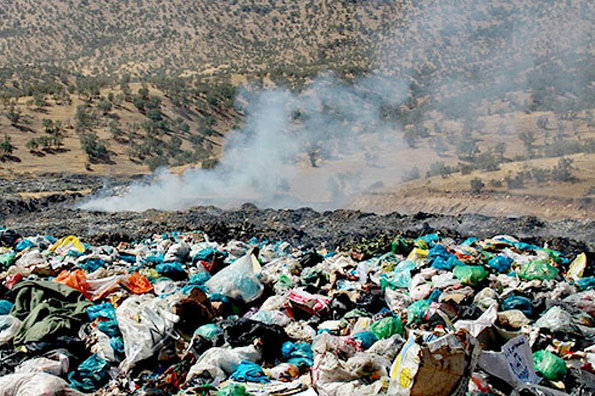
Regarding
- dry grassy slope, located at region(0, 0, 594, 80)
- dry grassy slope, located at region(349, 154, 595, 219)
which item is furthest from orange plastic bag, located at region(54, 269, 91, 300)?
dry grassy slope, located at region(0, 0, 594, 80)

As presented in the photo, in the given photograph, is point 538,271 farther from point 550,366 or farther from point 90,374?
point 90,374

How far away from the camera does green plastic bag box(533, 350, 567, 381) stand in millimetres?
4570

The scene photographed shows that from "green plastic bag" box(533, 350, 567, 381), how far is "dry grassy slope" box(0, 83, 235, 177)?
77.7 ft

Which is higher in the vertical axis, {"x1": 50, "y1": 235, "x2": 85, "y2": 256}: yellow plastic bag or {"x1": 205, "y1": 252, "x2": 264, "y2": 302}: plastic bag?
{"x1": 205, "y1": 252, "x2": 264, "y2": 302}: plastic bag

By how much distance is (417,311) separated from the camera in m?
5.78

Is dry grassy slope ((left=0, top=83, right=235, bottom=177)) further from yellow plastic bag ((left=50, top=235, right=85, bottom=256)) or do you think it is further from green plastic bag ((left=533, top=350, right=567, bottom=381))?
green plastic bag ((left=533, top=350, right=567, bottom=381))

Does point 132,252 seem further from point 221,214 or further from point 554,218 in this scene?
point 554,218

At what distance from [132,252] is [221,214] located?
6.52 metres

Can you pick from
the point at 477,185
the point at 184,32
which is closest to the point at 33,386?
the point at 477,185

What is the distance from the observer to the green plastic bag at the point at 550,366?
4570mm

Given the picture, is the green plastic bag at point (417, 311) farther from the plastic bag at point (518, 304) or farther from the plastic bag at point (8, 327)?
the plastic bag at point (8, 327)

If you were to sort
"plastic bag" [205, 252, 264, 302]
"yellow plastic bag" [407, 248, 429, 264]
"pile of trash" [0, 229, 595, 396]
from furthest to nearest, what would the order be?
1. "yellow plastic bag" [407, 248, 429, 264]
2. "plastic bag" [205, 252, 264, 302]
3. "pile of trash" [0, 229, 595, 396]

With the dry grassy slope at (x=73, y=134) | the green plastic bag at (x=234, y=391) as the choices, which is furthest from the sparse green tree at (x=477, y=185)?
the dry grassy slope at (x=73, y=134)

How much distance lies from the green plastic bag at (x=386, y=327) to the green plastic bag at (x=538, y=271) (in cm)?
243
